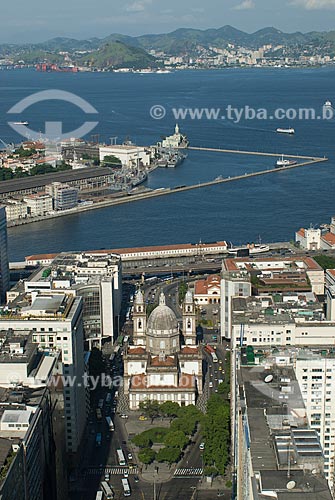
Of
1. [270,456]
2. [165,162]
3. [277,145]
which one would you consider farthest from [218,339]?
[277,145]

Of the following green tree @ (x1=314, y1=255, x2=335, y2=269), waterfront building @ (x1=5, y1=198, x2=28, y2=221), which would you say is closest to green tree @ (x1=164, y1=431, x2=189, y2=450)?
green tree @ (x1=314, y1=255, x2=335, y2=269)

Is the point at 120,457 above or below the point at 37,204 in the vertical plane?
below

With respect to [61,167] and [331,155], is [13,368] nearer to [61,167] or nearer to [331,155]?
[61,167]

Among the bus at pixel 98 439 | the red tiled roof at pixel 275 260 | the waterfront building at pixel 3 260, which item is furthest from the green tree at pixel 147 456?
the waterfront building at pixel 3 260

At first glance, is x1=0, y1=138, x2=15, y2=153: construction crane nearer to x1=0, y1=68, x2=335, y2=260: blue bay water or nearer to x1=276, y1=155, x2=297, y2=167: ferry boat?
x1=0, y1=68, x2=335, y2=260: blue bay water

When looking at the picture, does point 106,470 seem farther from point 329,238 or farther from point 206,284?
point 329,238

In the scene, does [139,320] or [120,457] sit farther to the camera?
[139,320]

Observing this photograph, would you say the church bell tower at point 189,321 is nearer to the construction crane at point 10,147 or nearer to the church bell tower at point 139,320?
the church bell tower at point 139,320

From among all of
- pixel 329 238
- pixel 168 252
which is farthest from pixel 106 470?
pixel 329 238
